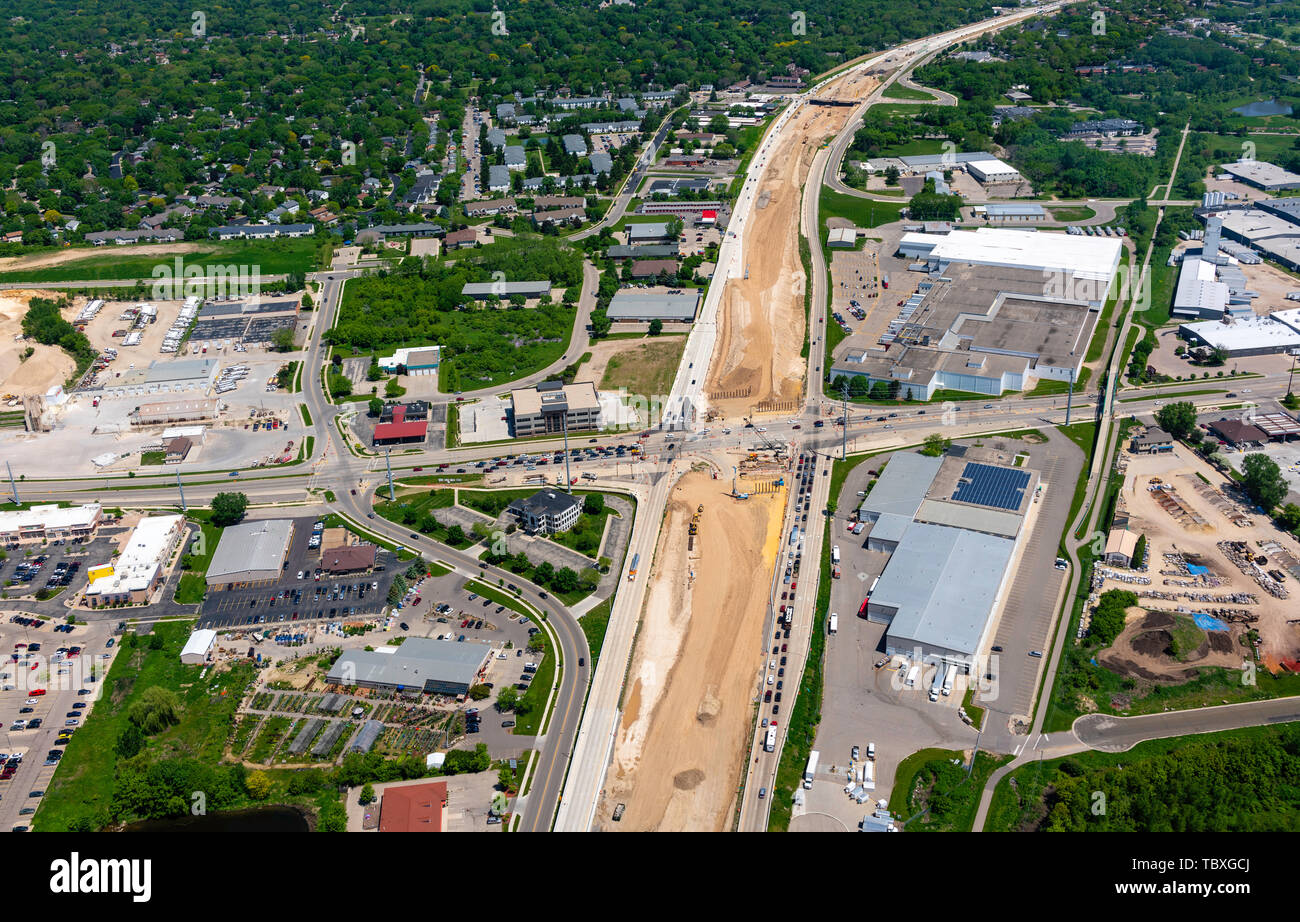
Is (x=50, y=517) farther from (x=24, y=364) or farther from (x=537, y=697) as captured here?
(x=537, y=697)

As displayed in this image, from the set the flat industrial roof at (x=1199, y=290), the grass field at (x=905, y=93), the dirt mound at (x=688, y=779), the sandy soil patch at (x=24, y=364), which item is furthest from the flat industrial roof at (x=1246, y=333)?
the sandy soil patch at (x=24, y=364)

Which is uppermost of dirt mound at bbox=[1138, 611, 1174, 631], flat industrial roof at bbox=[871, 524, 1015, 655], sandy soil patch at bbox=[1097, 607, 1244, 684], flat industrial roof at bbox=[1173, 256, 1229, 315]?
flat industrial roof at bbox=[1173, 256, 1229, 315]

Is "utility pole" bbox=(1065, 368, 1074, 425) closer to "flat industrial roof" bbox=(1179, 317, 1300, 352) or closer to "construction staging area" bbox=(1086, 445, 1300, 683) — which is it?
"construction staging area" bbox=(1086, 445, 1300, 683)

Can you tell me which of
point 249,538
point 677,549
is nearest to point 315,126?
point 249,538

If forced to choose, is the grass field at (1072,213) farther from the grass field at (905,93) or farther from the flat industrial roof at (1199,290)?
the grass field at (905,93)

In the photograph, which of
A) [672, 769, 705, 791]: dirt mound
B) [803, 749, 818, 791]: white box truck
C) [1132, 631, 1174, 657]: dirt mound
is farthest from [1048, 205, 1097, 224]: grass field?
[672, 769, 705, 791]: dirt mound

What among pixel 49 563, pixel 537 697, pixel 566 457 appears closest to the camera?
pixel 537 697

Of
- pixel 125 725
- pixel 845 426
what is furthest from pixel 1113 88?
pixel 125 725
